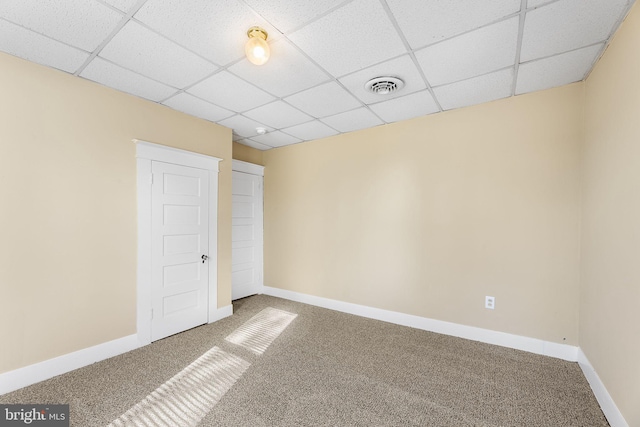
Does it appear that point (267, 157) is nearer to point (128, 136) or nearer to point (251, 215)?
point (251, 215)

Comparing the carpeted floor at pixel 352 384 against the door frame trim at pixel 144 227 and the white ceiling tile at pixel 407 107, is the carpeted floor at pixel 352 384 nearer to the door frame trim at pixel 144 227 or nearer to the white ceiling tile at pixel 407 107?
the door frame trim at pixel 144 227

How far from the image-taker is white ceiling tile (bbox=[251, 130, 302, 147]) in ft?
12.6

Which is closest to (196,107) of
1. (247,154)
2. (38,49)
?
(38,49)

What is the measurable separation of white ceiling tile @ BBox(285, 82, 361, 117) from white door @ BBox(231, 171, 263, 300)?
1.92 meters

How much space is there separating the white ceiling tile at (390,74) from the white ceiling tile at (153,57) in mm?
1230

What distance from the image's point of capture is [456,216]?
3000mm

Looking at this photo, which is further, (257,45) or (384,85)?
(384,85)

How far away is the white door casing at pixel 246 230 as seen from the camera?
4320 mm

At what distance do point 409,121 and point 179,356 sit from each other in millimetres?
3669

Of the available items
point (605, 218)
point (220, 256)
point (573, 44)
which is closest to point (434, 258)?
point (605, 218)

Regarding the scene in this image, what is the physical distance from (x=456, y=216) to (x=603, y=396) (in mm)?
1763

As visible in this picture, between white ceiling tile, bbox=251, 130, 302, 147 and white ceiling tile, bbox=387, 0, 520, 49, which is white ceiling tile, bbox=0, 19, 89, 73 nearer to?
white ceiling tile, bbox=251, 130, 302, 147

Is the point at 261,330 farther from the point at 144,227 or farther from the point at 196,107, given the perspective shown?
the point at 196,107

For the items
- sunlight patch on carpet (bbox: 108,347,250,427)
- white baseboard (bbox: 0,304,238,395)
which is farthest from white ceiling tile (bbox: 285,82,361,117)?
white baseboard (bbox: 0,304,238,395)
